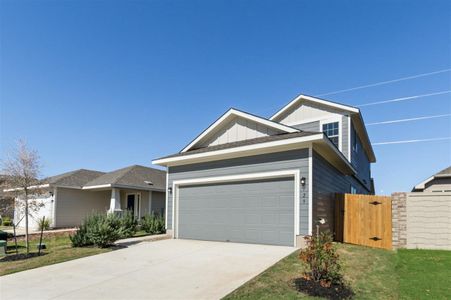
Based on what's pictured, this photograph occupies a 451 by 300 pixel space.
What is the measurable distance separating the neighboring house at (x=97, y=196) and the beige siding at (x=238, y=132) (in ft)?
27.6

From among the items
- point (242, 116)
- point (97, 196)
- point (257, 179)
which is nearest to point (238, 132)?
point (242, 116)

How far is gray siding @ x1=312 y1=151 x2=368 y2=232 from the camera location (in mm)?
9250

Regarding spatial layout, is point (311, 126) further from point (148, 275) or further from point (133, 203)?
point (133, 203)

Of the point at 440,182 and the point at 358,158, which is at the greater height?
the point at 358,158

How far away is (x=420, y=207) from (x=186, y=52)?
12.5 metres

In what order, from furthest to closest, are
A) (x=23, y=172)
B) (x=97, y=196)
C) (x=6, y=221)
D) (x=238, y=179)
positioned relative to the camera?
(x=6, y=221)
(x=97, y=196)
(x=238, y=179)
(x=23, y=172)

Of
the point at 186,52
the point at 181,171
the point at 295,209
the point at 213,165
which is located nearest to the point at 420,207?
the point at 295,209

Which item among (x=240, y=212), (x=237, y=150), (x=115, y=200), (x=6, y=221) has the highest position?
(x=237, y=150)

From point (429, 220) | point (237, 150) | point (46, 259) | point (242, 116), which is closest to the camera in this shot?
point (46, 259)

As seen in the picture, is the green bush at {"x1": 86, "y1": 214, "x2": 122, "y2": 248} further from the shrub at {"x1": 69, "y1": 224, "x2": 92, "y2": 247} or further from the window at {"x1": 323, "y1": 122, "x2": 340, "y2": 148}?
the window at {"x1": 323, "y1": 122, "x2": 340, "y2": 148}

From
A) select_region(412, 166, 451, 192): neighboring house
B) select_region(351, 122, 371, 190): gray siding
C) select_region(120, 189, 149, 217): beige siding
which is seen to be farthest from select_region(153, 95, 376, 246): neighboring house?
select_region(412, 166, 451, 192): neighboring house

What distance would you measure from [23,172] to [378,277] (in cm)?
1079

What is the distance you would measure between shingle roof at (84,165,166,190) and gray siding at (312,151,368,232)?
12511mm

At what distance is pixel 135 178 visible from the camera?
20172 mm
